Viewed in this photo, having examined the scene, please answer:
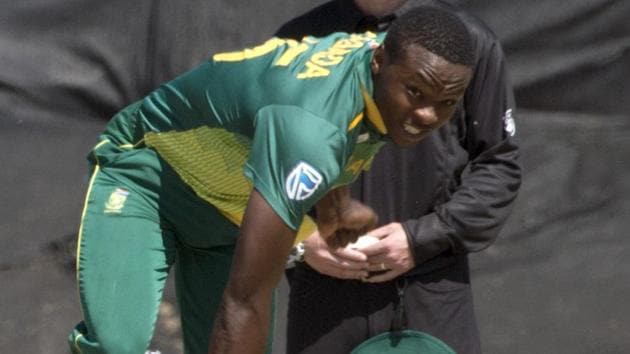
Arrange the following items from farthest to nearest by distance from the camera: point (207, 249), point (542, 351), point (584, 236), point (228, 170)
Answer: point (584, 236) → point (542, 351) → point (207, 249) → point (228, 170)

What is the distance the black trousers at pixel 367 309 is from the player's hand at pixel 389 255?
0.08 m

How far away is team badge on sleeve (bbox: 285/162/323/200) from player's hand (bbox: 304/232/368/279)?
0.89 meters

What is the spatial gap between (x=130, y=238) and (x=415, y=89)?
34.7 inches

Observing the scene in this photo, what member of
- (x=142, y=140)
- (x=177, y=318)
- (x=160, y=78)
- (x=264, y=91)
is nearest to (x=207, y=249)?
(x=142, y=140)

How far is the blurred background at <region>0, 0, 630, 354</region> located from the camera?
18.9 ft

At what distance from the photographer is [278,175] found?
363 cm

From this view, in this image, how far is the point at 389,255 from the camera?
4.59m

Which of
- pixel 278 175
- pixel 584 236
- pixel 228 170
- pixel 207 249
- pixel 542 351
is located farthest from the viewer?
pixel 584 236

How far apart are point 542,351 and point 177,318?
1.25 meters

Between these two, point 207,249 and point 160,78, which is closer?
point 207,249

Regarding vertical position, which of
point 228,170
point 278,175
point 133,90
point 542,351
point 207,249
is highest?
point 278,175

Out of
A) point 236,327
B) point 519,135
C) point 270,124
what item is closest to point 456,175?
point 270,124

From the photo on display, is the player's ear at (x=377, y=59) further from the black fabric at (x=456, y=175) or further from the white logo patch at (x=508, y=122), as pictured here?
the white logo patch at (x=508, y=122)

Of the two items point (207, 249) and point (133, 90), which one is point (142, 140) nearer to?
point (207, 249)
